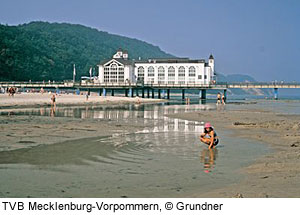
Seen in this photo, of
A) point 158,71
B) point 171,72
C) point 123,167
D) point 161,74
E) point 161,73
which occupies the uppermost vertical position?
point 158,71

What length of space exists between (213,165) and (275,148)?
13.7ft

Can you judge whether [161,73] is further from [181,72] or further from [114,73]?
[114,73]

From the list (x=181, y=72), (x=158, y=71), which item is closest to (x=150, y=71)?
(x=158, y=71)

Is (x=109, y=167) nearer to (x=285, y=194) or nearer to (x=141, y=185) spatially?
(x=141, y=185)

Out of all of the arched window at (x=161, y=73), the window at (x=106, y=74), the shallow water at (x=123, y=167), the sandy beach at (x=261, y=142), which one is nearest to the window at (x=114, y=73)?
the window at (x=106, y=74)

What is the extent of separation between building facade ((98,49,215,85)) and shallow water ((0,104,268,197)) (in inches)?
2870

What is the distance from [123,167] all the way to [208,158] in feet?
9.42

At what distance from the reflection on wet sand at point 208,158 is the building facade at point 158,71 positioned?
2912 inches

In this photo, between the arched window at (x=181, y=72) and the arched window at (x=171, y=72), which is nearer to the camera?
the arched window at (x=181, y=72)

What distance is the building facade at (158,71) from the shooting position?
8744cm

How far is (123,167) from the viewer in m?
10.1

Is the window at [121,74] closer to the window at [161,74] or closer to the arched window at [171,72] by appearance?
the window at [161,74]

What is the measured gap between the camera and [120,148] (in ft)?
43.4
